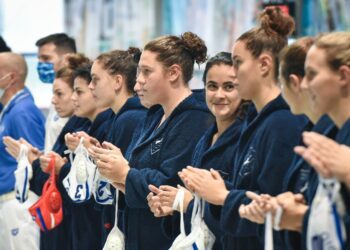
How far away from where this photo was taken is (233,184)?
353 cm

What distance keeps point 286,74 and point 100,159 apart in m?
1.40

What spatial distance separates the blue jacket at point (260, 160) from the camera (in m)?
3.27

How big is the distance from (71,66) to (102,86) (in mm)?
953

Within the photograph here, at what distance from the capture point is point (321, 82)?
9.47 feet

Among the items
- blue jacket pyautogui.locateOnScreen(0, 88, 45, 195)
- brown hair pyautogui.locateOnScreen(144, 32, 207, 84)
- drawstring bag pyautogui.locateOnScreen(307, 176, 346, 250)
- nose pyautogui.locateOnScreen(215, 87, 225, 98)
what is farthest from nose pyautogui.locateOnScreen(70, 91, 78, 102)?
drawstring bag pyautogui.locateOnScreen(307, 176, 346, 250)

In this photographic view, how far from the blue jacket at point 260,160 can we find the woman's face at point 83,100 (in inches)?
76.6

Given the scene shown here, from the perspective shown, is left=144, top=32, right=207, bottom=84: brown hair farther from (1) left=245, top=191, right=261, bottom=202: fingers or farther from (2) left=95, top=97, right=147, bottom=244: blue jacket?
(1) left=245, top=191, right=261, bottom=202: fingers

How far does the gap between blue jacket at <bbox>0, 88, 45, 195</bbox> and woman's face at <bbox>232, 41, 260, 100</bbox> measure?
3.05m

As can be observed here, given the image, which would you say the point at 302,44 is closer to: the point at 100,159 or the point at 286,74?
the point at 286,74

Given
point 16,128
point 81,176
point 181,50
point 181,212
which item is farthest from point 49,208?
point 181,212

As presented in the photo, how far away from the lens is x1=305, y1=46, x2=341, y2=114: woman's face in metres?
2.88

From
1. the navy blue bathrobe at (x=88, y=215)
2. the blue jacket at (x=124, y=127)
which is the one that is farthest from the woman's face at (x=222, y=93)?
the navy blue bathrobe at (x=88, y=215)

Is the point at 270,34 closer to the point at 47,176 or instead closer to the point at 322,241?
the point at 322,241

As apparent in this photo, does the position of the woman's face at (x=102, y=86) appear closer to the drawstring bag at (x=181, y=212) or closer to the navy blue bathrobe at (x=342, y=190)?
the drawstring bag at (x=181, y=212)
